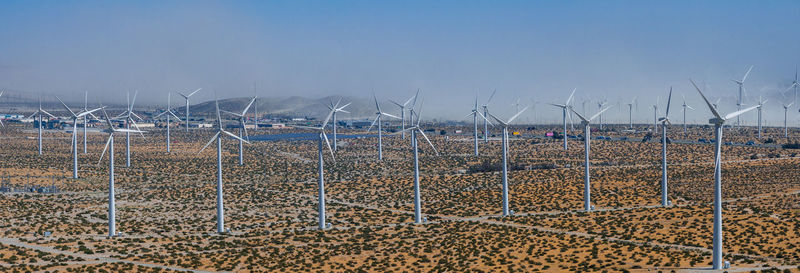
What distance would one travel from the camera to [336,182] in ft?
361

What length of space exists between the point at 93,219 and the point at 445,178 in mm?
49911

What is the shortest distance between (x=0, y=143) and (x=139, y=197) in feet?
368

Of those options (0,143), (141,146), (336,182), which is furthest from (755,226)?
(0,143)

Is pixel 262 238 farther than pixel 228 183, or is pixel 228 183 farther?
pixel 228 183

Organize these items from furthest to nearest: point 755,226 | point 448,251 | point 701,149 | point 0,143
Answer: point 0,143 < point 701,149 < point 755,226 < point 448,251

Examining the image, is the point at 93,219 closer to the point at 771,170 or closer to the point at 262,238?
the point at 262,238

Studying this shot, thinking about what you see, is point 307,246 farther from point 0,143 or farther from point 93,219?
point 0,143

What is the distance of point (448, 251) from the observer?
6100 cm

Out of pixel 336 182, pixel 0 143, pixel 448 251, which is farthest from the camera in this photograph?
pixel 0 143

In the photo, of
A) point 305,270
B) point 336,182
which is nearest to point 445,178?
point 336,182

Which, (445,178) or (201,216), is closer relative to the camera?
(201,216)

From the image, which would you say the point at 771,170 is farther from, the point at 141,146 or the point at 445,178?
the point at 141,146

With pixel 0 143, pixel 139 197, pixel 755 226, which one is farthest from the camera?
pixel 0 143

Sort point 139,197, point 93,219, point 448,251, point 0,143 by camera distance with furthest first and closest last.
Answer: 1. point 0,143
2. point 139,197
3. point 93,219
4. point 448,251
